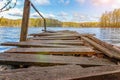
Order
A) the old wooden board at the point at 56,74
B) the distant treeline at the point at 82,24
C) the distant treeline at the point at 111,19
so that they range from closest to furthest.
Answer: the old wooden board at the point at 56,74 < the distant treeline at the point at 111,19 < the distant treeline at the point at 82,24

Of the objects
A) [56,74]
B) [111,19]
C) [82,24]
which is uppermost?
[111,19]

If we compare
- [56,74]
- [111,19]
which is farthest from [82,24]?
Result: [56,74]

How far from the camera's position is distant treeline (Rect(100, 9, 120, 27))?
133875 mm

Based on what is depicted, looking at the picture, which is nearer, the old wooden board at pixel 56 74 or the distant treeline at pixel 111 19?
the old wooden board at pixel 56 74

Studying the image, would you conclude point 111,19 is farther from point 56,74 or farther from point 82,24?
point 56,74

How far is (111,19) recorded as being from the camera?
136 meters

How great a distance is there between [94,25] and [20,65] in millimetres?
190675

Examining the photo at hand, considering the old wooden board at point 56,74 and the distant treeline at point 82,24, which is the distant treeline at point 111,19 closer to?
the distant treeline at point 82,24

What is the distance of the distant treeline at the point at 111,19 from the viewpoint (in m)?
134

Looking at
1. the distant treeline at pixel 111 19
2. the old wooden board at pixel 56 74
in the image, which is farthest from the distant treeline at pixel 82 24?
the old wooden board at pixel 56 74

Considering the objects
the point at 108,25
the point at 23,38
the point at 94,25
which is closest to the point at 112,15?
the point at 108,25

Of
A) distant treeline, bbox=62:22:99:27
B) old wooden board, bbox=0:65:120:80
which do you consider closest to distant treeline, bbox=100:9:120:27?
distant treeline, bbox=62:22:99:27

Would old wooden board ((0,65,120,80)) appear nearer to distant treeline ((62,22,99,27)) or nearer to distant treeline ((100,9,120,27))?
distant treeline ((100,9,120,27))

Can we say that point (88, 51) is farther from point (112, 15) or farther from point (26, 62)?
point (112, 15)
